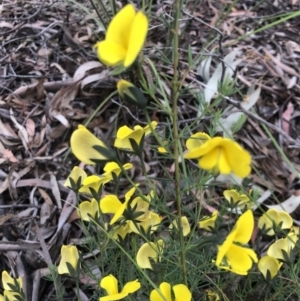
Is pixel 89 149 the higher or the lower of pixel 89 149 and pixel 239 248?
the higher

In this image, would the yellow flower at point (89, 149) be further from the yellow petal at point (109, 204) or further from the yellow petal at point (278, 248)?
the yellow petal at point (278, 248)

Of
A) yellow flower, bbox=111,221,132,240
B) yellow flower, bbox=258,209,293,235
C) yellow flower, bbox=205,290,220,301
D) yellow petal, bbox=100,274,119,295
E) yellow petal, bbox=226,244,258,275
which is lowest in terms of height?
yellow flower, bbox=205,290,220,301

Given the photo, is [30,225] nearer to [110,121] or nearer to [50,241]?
[50,241]

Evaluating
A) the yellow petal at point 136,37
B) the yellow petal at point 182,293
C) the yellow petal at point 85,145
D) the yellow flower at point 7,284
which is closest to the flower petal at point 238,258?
the yellow petal at point 182,293

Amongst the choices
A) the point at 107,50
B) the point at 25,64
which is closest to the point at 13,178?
the point at 25,64

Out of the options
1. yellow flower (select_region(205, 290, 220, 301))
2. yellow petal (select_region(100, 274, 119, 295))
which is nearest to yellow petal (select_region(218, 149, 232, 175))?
yellow petal (select_region(100, 274, 119, 295))

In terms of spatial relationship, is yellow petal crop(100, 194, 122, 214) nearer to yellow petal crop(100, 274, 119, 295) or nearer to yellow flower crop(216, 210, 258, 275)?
yellow petal crop(100, 274, 119, 295)

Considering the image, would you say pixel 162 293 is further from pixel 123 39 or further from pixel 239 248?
pixel 123 39

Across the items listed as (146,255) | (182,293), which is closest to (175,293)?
(182,293)
